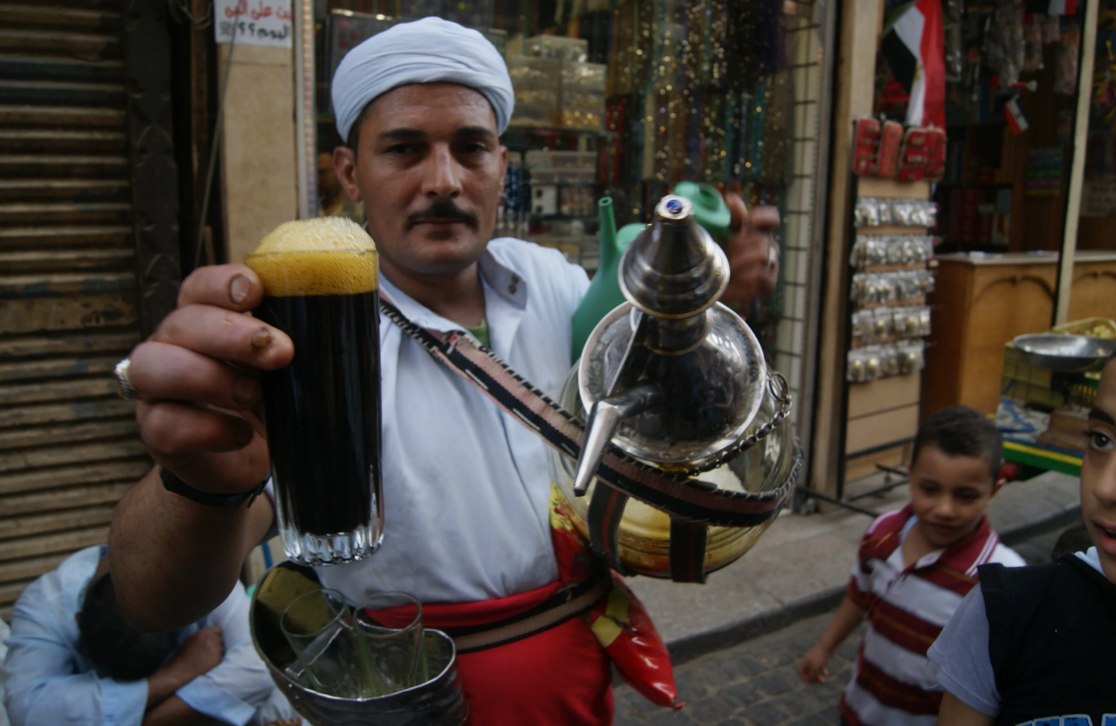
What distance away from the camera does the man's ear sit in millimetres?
1631

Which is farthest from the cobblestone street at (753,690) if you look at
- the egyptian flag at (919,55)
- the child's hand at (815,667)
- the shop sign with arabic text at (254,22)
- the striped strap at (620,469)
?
the egyptian flag at (919,55)

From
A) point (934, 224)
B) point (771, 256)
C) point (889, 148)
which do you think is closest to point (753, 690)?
point (771, 256)

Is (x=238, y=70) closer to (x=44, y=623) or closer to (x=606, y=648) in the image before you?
(x=44, y=623)

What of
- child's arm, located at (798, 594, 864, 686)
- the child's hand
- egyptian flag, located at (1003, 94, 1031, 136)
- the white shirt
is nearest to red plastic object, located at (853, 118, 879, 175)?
egyptian flag, located at (1003, 94, 1031, 136)

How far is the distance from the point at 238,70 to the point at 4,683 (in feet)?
6.96

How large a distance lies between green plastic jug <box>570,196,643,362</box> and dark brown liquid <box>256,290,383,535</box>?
57 cm

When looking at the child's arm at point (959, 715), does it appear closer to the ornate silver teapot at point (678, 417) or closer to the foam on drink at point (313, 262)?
the ornate silver teapot at point (678, 417)

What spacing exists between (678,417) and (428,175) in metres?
0.75

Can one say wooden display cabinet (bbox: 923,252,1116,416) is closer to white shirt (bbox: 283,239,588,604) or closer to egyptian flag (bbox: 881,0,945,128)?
egyptian flag (bbox: 881,0,945,128)

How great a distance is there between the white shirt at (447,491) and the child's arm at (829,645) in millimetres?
1314

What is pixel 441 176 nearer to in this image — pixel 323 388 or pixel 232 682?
pixel 323 388

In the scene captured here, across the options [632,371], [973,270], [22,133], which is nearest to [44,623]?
[22,133]

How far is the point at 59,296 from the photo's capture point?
2.79m

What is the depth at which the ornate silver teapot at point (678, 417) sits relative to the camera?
0.83m
